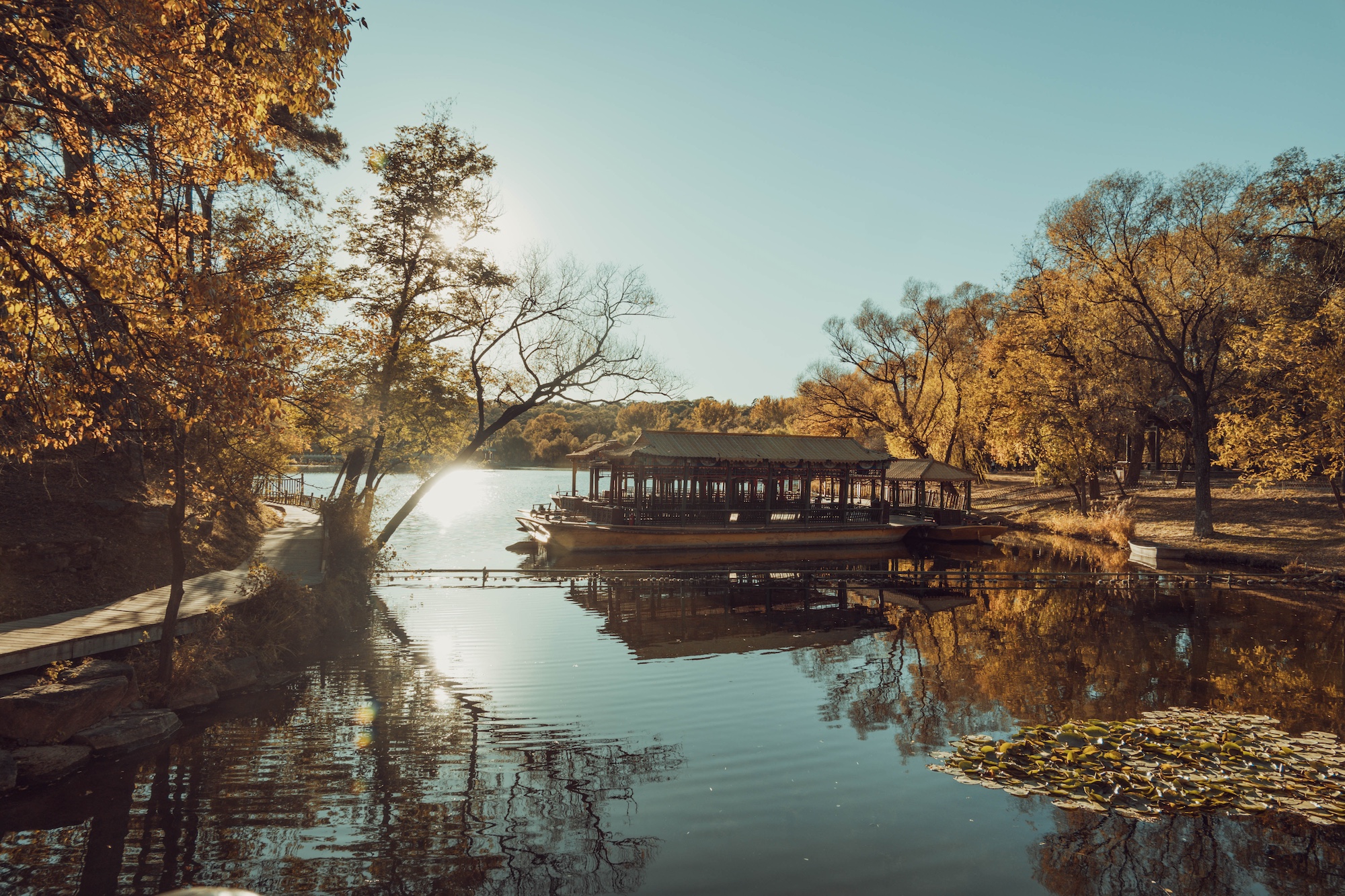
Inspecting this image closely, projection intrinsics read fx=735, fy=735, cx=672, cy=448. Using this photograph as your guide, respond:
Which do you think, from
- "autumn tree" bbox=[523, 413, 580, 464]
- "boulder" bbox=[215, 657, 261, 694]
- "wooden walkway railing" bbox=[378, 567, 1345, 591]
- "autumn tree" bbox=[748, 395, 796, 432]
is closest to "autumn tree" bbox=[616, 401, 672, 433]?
"autumn tree" bbox=[523, 413, 580, 464]

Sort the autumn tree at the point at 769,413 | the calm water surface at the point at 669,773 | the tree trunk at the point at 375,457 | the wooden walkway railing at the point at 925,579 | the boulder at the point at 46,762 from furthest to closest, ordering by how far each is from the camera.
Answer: the autumn tree at the point at 769,413 → the wooden walkway railing at the point at 925,579 → the tree trunk at the point at 375,457 → the boulder at the point at 46,762 → the calm water surface at the point at 669,773

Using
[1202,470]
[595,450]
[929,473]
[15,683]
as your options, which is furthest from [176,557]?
[929,473]

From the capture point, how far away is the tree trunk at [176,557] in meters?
8.69

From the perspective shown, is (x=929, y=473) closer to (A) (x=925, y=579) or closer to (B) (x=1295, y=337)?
(A) (x=925, y=579)

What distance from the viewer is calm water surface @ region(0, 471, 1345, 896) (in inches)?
242

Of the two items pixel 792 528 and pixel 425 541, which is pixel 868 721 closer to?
pixel 792 528

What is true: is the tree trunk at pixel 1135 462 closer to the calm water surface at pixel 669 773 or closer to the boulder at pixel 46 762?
the calm water surface at pixel 669 773

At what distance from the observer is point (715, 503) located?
31719 mm

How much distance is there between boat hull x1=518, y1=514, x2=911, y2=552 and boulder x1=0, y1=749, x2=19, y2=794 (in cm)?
1976

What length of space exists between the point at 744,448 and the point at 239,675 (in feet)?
74.7

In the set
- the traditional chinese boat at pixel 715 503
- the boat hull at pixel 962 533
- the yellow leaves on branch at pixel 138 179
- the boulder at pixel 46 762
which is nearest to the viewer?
the yellow leaves on branch at pixel 138 179

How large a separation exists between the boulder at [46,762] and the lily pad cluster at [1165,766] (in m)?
9.31

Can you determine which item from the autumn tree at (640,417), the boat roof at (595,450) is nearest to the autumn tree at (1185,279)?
the boat roof at (595,450)

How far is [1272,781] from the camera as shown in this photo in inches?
308
